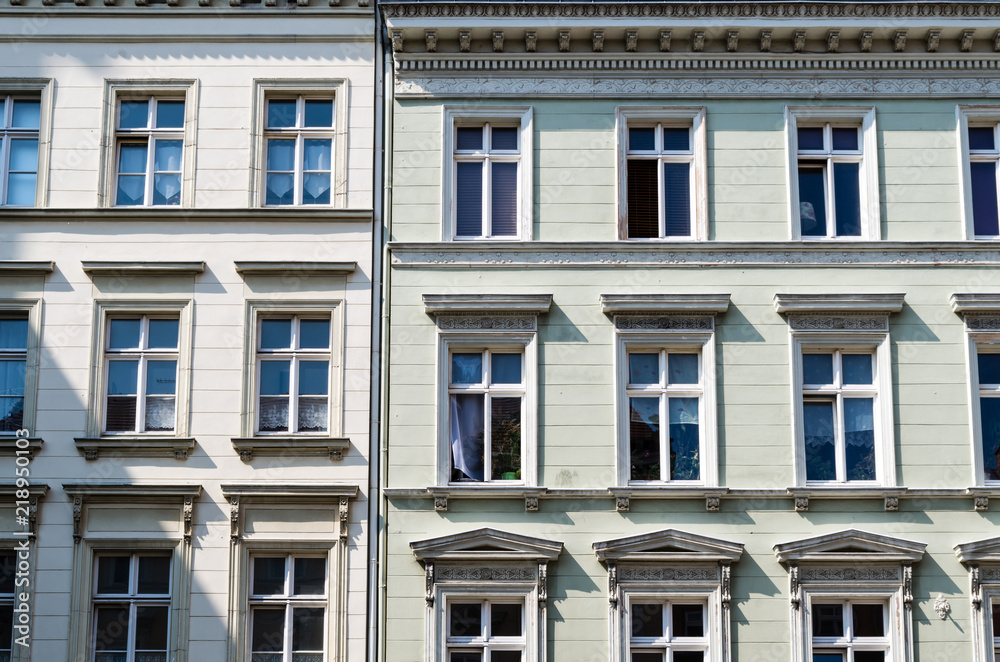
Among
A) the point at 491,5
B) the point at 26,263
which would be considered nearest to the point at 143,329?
the point at 26,263

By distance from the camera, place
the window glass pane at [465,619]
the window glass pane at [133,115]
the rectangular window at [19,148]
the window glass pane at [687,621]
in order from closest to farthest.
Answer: the window glass pane at [687,621], the window glass pane at [465,619], the rectangular window at [19,148], the window glass pane at [133,115]

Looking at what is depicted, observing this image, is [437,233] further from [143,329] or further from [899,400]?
[899,400]

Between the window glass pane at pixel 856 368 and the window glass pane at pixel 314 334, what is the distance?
8275mm

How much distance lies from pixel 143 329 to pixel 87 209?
221 centimetres

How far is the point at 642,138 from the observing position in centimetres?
2061

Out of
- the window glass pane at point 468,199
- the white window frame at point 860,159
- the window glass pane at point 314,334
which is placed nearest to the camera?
the window glass pane at point 314,334

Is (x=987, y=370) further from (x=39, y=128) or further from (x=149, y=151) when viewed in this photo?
(x=39, y=128)

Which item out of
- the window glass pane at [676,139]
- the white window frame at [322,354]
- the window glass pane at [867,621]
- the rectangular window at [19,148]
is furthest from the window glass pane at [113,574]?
the window glass pane at [867,621]

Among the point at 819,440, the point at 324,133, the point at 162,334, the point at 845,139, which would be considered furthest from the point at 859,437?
the point at 162,334

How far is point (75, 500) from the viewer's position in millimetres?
19000

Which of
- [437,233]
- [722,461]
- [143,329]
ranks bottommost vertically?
[722,461]

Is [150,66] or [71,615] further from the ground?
[150,66]

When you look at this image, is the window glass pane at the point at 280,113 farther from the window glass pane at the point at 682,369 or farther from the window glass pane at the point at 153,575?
the window glass pane at the point at 682,369

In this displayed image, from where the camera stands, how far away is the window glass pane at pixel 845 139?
2053 centimetres
